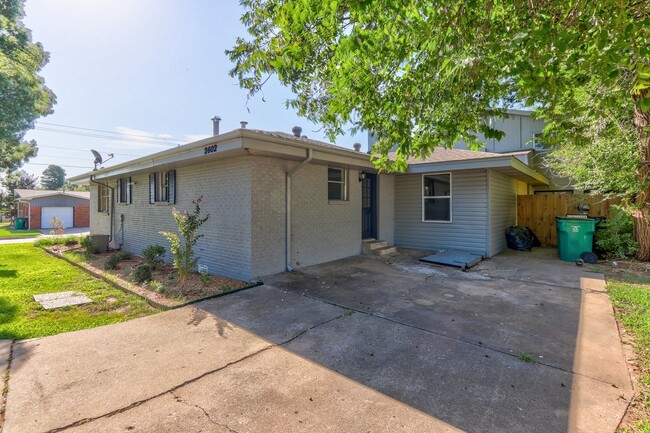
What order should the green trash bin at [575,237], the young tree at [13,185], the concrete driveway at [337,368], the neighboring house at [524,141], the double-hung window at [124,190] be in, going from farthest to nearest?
1. the young tree at [13,185]
2. the neighboring house at [524,141]
3. the double-hung window at [124,190]
4. the green trash bin at [575,237]
5. the concrete driveway at [337,368]

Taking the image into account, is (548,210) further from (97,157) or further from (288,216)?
(97,157)

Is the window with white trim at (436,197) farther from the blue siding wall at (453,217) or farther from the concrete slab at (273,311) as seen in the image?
the concrete slab at (273,311)

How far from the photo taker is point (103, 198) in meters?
12.5

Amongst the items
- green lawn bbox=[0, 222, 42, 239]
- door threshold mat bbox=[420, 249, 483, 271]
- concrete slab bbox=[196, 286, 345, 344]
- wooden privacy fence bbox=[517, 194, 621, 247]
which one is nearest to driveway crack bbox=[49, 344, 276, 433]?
concrete slab bbox=[196, 286, 345, 344]

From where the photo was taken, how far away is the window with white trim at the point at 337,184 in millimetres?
7953

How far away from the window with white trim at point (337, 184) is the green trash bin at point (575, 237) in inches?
234

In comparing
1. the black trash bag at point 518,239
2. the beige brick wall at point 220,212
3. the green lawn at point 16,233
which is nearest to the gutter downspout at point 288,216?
the beige brick wall at point 220,212

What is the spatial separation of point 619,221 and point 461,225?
162 inches

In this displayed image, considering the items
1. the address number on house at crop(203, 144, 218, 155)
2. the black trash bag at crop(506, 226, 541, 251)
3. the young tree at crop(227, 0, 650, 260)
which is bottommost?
the black trash bag at crop(506, 226, 541, 251)

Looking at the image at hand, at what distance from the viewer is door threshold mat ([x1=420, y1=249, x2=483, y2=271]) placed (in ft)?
23.9

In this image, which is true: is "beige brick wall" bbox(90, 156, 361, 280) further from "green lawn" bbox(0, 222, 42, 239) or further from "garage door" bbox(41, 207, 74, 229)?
"garage door" bbox(41, 207, 74, 229)

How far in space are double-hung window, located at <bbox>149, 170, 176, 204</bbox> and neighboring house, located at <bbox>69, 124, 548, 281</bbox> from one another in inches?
1.1

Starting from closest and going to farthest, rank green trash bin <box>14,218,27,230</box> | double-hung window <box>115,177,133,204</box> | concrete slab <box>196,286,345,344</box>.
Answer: concrete slab <box>196,286,345,344</box> → double-hung window <box>115,177,133,204</box> → green trash bin <box>14,218,27,230</box>

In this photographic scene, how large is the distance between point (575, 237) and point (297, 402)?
8.89 meters
